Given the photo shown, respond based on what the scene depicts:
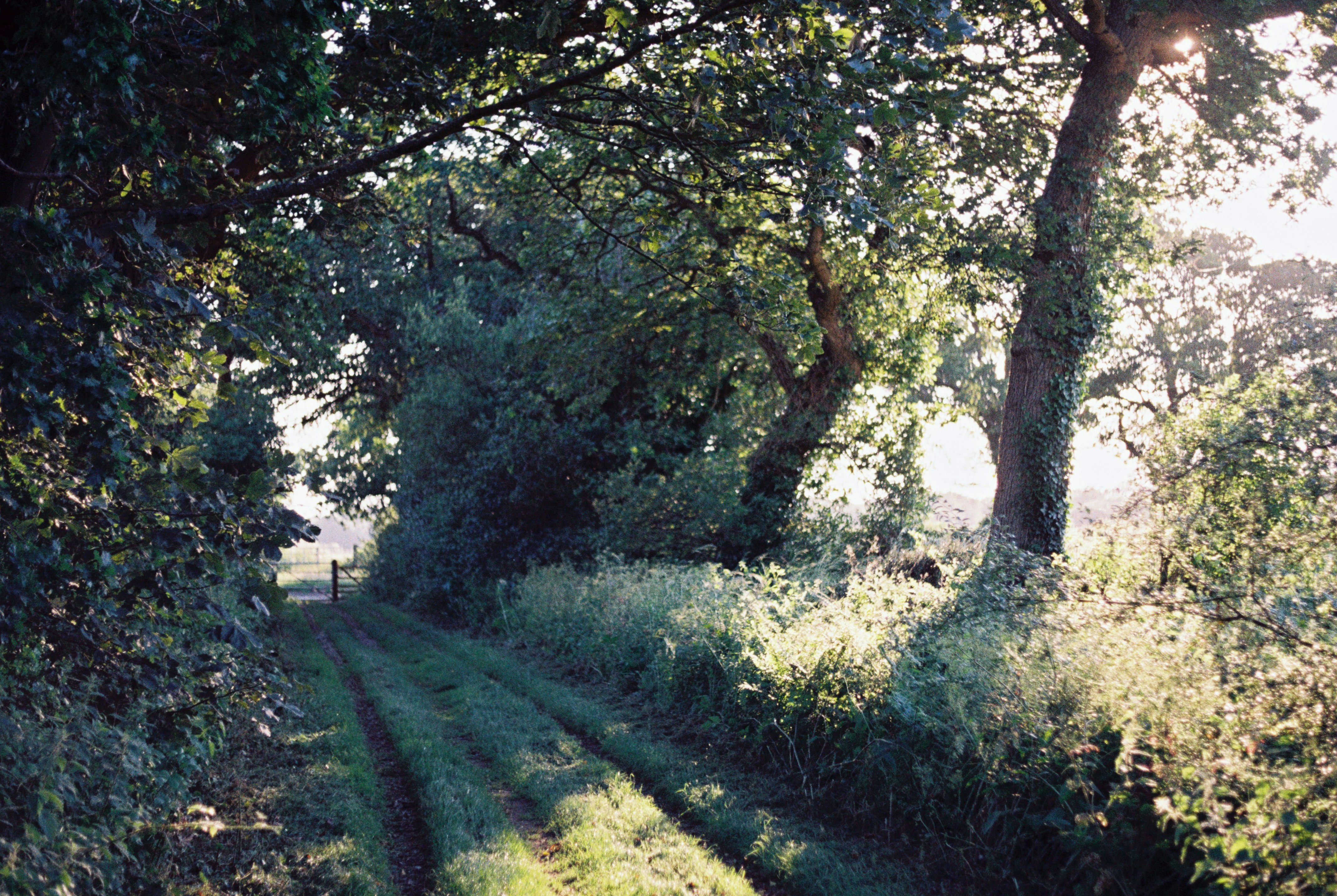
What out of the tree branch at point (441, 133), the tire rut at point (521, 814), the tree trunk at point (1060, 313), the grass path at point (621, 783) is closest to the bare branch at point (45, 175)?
the tree branch at point (441, 133)

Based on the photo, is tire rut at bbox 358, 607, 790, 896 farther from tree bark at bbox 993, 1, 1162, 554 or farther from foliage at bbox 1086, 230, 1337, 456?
foliage at bbox 1086, 230, 1337, 456

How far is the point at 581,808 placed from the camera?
6.93 m

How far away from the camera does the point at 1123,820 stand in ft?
15.7

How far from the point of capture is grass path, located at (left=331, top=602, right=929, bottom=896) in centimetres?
584

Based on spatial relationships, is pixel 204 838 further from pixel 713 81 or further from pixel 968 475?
pixel 968 475

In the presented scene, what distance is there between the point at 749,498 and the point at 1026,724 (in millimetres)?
12706

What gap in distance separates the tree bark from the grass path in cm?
684

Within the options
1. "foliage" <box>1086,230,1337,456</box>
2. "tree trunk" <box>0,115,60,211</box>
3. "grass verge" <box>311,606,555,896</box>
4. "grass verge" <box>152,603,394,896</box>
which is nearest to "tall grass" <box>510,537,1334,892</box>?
"grass verge" <box>311,606,555,896</box>

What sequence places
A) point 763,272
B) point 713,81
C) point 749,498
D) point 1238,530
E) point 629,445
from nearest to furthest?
point 713,81 → point 763,272 → point 1238,530 → point 749,498 → point 629,445

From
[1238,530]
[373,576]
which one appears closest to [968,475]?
[373,576]

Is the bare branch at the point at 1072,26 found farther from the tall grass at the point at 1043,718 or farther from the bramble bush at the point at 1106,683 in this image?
the tall grass at the point at 1043,718

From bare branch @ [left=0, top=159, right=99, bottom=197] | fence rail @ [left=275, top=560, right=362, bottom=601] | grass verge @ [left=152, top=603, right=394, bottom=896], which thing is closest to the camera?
bare branch @ [left=0, top=159, right=99, bottom=197]

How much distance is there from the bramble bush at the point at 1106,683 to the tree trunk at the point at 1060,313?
6.17 feet

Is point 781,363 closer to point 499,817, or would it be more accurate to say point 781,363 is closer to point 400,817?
point 499,817
